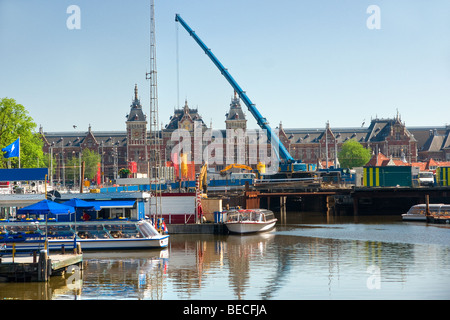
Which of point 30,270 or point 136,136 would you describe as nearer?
point 30,270

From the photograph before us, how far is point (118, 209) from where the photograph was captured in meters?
46.1

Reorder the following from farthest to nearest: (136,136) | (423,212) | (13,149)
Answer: (136,136)
(423,212)
(13,149)

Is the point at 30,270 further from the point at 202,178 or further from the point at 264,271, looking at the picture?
the point at 202,178

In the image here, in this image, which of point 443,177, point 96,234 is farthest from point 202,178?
point 443,177

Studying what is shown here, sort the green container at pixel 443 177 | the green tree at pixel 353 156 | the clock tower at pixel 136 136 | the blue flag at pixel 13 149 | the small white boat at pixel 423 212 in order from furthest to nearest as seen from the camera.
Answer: the clock tower at pixel 136 136, the green tree at pixel 353 156, the green container at pixel 443 177, the small white boat at pixel 423 212, the blue flag at pixel 13 149

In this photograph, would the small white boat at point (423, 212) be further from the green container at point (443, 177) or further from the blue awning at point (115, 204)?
the blue awning at point (115, 204)

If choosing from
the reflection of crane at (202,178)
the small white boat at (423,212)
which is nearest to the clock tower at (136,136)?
the reflection of crane at (202,178)

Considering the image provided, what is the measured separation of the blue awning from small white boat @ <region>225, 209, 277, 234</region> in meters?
9.78

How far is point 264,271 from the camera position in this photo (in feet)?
113

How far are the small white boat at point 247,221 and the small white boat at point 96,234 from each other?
11033 mm

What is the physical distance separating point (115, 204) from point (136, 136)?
125 metres

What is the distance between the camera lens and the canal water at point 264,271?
28.4 metres

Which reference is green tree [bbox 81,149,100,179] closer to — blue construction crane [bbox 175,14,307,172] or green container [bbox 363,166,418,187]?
blue construction crane [bbox 175,14,307,172]

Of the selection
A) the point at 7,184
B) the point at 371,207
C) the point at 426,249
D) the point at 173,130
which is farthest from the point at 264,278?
the point at 173,130
